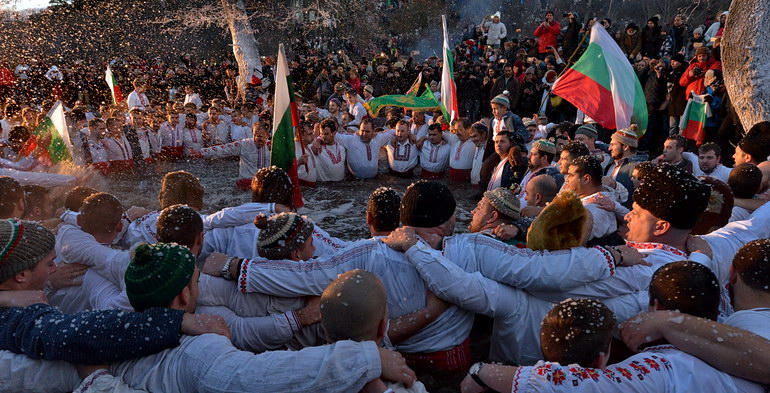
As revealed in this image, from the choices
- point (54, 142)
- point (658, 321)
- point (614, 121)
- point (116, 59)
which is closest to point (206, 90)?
A: point (116, 59)

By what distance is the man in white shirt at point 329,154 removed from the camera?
8.41 metres

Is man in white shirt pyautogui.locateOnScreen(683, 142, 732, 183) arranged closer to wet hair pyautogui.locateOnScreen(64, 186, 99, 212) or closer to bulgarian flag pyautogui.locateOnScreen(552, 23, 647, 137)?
bulgarian flag pyautogui.locateOnScreen(552, 23, 647, 137)

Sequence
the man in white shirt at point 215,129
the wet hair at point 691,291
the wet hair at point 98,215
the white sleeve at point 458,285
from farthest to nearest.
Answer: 1. the man in white shirt at point 215,129
2. the wet hair at point 98,215
3. the white sleeve at point 458,285
4. the wet hair at point 691,291

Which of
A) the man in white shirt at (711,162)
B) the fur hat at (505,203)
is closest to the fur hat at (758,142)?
the man in white shirt at (711,162)

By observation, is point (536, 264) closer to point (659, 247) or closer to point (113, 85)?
point (659, 247)

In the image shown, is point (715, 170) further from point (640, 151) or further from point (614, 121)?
point (640, 151)

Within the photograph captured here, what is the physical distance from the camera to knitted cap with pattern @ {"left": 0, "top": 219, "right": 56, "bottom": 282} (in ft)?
7.47

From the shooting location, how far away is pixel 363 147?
8734mm

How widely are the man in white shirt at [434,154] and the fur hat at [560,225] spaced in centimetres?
590

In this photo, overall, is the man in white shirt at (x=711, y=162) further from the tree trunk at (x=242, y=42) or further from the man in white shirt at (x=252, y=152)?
the tree trunk at (x=242, y=42)

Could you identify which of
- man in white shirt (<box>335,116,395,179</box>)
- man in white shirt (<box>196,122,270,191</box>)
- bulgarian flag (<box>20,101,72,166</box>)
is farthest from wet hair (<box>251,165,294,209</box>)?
man in white shirt (<box>335,116,395,179</box>)

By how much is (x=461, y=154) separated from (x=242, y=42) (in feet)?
37.9

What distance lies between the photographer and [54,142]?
6.77 metres

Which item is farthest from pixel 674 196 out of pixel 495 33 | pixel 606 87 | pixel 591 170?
pixel 495 33
